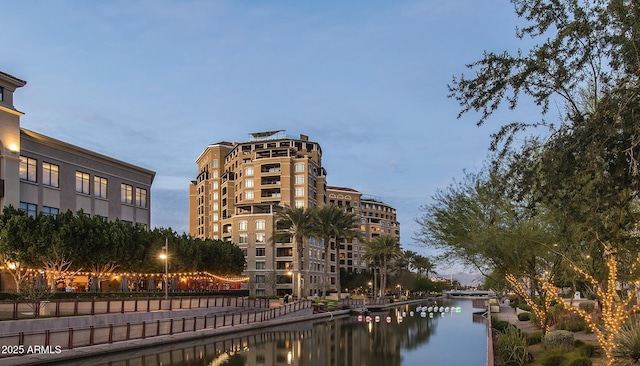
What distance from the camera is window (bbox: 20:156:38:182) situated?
5216 centimetres

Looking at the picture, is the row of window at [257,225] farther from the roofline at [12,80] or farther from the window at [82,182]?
the roofline at [12,80]

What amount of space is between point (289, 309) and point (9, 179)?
29544 mm

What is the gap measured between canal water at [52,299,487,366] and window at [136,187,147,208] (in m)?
26.7

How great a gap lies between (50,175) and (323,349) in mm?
33646

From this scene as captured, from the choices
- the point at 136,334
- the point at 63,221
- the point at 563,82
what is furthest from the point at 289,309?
the point at 563,82

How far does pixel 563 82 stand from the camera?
14484 millimetres

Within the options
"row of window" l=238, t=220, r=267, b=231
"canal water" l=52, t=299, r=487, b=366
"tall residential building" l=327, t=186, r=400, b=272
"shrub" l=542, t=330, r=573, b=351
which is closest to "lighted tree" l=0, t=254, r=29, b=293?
"canal water" l=52, t=299, r=487, b=366

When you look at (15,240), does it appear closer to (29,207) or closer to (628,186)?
(29,207)

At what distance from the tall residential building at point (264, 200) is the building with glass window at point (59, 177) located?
29.3 meters

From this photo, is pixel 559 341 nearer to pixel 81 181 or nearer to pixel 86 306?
pixel 86 306

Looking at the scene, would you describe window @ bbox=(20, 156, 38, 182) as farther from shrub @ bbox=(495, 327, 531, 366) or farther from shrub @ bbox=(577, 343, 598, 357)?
shrub @ bbox=(577, 343, 598, 357)

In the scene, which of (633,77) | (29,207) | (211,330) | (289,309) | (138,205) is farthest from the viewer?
(138,205)

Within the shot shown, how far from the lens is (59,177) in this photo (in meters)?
56.8

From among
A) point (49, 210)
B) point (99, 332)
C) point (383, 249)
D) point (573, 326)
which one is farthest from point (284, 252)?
point (99, 332)
